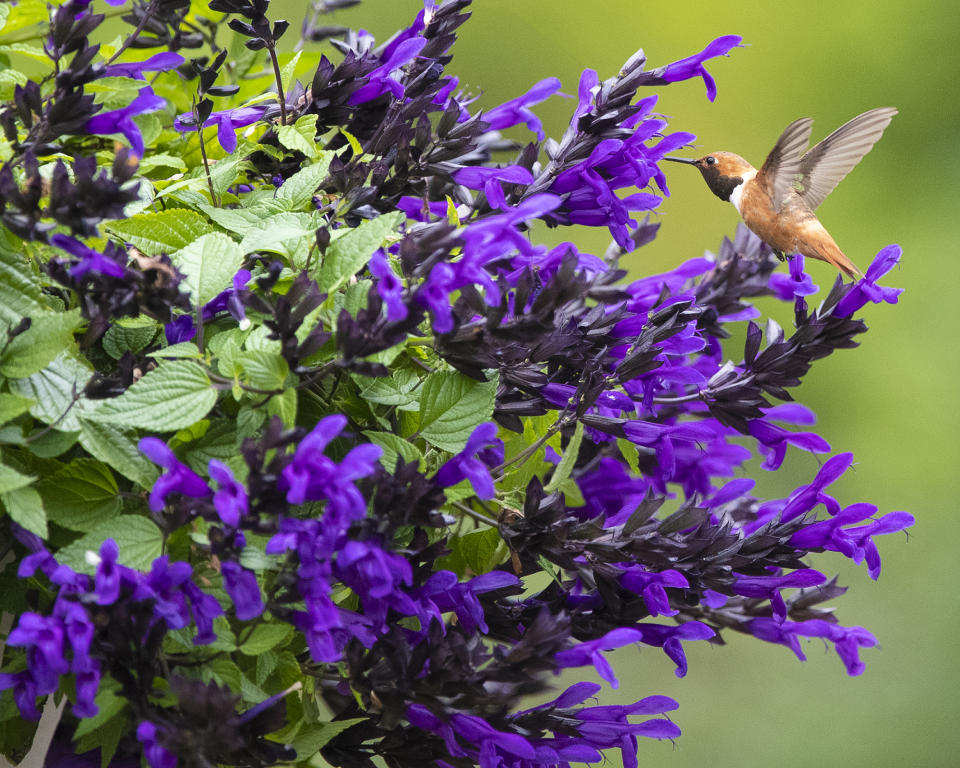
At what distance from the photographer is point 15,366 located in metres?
0.40

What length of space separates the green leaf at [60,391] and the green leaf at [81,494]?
3 cm

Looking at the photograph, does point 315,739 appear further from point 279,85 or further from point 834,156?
point 834,156

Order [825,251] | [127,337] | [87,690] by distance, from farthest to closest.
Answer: [825,251], [127,337], [87,690]

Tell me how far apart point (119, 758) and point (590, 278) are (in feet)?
1.15

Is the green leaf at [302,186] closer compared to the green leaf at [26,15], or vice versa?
the green leaf at [302,186]

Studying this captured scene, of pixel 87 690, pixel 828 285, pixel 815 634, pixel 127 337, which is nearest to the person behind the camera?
pixel 87 690

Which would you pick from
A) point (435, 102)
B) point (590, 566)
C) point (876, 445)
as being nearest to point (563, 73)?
point (876, 445)

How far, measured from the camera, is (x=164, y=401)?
397 millimetres

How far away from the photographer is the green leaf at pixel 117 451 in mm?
398

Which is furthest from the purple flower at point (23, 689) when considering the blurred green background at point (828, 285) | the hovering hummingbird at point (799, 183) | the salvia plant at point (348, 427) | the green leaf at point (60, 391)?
the blurred green background at point (828, 285)

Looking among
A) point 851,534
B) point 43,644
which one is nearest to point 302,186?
point 43,644

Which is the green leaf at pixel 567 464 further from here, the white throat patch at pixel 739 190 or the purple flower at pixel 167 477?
the white throat patch at pixel 739 190

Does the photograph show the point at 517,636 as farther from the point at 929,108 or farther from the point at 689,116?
the point at 929,108

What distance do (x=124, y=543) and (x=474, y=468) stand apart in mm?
152
